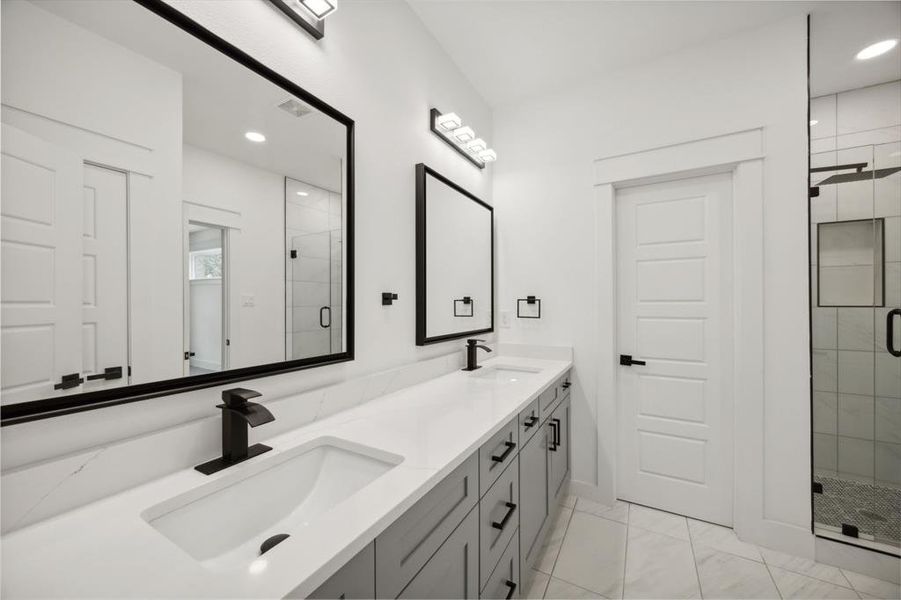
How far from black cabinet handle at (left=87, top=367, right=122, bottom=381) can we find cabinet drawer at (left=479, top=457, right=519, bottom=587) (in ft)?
3.27

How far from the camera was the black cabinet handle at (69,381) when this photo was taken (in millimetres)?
717

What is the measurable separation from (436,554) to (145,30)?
1.42 meters

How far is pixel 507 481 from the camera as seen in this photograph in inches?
52.4

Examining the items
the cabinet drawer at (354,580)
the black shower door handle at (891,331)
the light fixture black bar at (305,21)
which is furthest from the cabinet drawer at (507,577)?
the black shower door handle at (891,331)

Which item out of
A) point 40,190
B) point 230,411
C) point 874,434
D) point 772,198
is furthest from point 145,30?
point 874,434

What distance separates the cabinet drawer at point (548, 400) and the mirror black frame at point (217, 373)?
96cm

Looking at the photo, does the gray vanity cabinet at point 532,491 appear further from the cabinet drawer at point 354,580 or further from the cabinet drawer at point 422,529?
the cabinet drawer at point 354,580

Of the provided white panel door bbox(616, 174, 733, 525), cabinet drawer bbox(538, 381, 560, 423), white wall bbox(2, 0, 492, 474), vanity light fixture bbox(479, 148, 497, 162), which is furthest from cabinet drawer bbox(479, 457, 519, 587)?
vanity light fixture bbox(479, 148, 497, 162)

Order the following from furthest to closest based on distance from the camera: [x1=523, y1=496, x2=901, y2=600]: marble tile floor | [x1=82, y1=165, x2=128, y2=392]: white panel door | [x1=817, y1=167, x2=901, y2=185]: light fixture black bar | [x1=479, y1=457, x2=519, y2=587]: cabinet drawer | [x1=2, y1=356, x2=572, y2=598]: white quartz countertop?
[x1=817, y1=167, x2=901, y2=185]: light fixture black bar → [x1=523, y1=496, x2=901, y2=600]: marble tile floor → [x1=479, y1=457, x2=519, y2=587]: cabinet drawer → [x1=82, y1=165, x2=128, y2=392]: white panel door → [x1=2, y1=356, x2=572, y2=598]: white quartz countertop

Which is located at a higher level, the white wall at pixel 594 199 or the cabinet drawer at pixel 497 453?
the white wall at pixel 594 199

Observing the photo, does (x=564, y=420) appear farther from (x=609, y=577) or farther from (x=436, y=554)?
(x=436, y=554)

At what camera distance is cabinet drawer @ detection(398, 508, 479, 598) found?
83 centimetres

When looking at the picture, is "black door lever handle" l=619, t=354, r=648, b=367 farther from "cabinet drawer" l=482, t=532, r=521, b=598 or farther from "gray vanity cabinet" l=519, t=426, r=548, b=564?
"cabinet drawer" l=482, t=532, r=521, b=598

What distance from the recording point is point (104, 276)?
770mm
